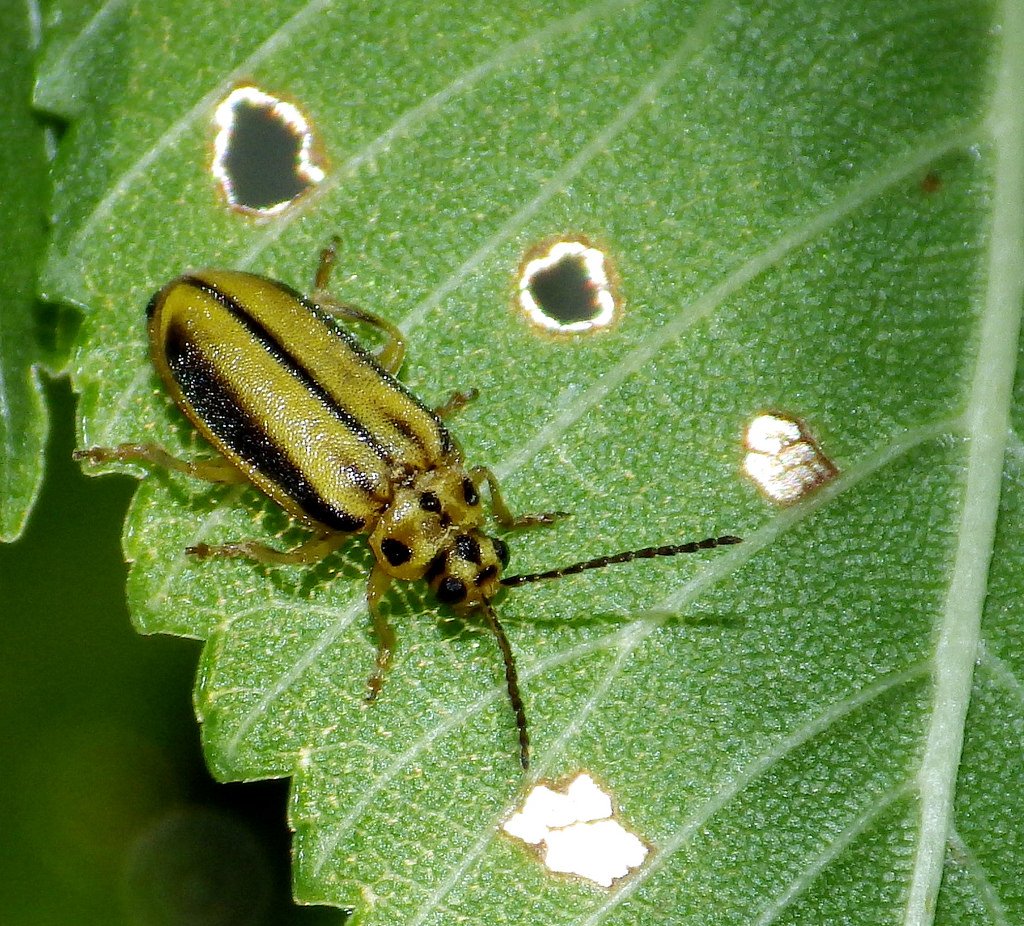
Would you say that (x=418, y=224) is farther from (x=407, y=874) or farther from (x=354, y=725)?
(x=407, y=874)

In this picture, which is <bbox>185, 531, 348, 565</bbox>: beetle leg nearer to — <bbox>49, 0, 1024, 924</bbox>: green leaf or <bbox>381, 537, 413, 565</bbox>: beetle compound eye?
<bbox>49, 0, 1024, 924</bbox>: green leaf

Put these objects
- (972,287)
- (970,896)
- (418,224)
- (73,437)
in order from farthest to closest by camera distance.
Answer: (73,437), (418,224), (972,287), (970,896)

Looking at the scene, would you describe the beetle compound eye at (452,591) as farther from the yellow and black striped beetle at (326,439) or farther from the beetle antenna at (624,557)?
the beetle antenna at (624,557)

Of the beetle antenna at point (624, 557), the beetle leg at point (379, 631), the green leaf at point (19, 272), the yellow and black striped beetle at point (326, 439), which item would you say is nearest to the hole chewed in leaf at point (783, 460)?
the beetle antenna at point (624, 557)

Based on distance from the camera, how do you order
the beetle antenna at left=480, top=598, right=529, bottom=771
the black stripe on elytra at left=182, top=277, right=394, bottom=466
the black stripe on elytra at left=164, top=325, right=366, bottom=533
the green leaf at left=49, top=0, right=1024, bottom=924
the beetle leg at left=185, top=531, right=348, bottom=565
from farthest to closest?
1. the black stripe on elytra at left=182, top=277, right=394, bottom=466
2. the black stripe on elytra at left=164, top=325, right=366, bottom=533
3. the beetle leg at left=185, top=531, right=348, bottom=565
4. the beetle antenna at left=480, top=598, right=529, bottom=771
5. the green leaf at left=49, top=0, right=1024, bottom=924


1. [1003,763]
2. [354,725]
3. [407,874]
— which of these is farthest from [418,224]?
[1003,763]

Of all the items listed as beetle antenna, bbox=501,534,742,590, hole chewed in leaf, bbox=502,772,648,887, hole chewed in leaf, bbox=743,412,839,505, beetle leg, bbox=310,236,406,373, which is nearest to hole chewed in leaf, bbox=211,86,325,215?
beetle leg, bbox=310,236,406,373
